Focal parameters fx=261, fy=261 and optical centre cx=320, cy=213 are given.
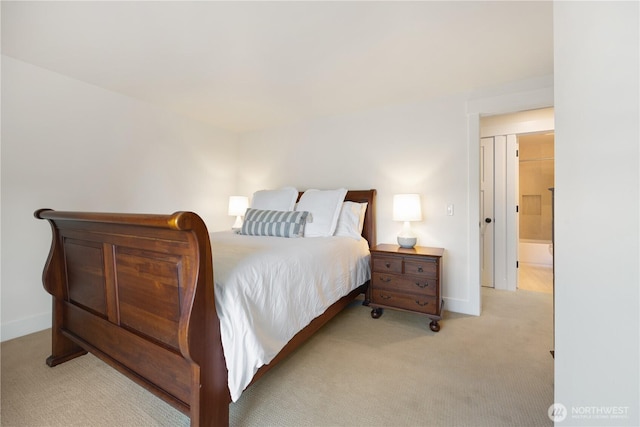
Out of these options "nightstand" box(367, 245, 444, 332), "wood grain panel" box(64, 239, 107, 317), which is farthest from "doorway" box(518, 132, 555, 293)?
"wood grain panel" box(64, 239, 107, 317)

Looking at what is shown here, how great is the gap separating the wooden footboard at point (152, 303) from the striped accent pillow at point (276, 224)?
1327 mm

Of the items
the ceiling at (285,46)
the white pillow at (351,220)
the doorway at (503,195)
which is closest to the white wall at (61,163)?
the ceiling at (285,46)

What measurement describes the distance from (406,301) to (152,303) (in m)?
1.94

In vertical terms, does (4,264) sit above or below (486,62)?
→ below

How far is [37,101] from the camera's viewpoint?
7.10 ft

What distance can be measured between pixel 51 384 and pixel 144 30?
224cm

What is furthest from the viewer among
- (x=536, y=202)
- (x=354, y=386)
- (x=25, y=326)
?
(x=536, y=202)

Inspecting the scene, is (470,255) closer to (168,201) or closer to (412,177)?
(412,177)

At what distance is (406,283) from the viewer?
2320 mm

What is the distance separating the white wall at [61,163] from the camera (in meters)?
2.06

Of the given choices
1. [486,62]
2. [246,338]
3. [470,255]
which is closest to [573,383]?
[246,338]

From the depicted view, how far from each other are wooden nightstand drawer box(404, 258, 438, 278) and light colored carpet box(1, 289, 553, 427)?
1.60ft

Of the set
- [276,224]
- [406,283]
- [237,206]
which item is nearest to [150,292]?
[276,224]

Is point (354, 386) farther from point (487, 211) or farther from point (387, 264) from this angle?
point (487, 211)
